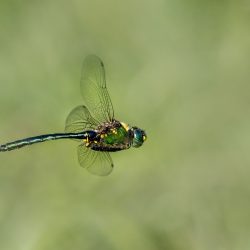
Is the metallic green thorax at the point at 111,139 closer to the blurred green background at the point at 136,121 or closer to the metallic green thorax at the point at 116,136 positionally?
the metallic green thorax at the point at 116,136

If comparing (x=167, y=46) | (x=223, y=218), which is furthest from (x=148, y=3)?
(x=223, y=218)

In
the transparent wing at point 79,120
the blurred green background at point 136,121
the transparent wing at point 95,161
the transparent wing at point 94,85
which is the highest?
the blurred green background at point 136,121

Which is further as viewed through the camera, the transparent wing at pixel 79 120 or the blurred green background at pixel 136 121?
the blurred green background at pixel 136 121

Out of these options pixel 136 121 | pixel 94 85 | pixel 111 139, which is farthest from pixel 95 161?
pixel 136 121

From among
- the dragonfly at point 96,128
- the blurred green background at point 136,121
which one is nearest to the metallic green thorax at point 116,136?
the dragonfly at point 96,128

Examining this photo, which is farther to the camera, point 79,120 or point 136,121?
point 136,121

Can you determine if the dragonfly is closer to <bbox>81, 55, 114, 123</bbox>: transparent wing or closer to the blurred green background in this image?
<bbox>81, 55, 114, 123</bbox>: transparent wing

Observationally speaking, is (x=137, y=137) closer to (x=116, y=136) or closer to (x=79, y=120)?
(x=116, y=136)

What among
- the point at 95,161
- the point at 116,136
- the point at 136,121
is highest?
the point at 136,121
